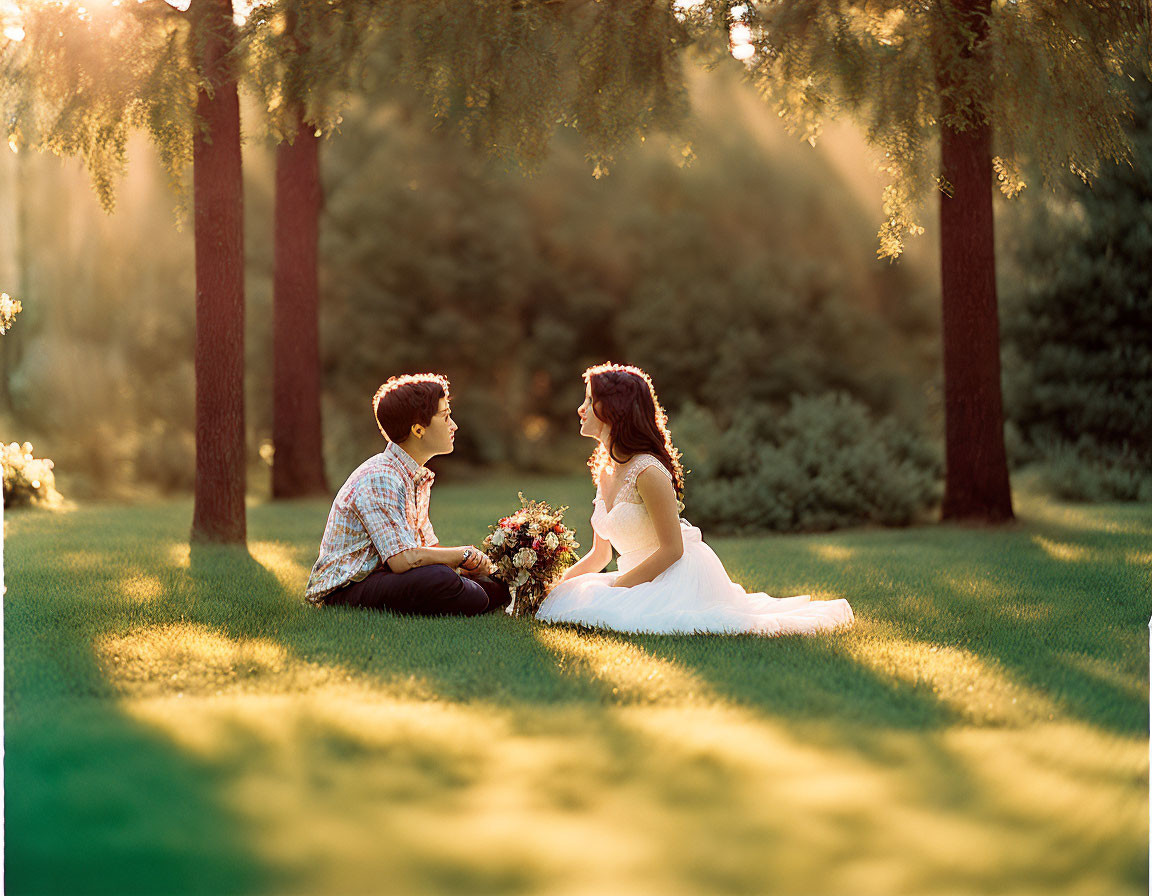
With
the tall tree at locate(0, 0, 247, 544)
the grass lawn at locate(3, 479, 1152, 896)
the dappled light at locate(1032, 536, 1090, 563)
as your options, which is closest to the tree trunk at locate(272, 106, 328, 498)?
the tall tree at locate(0, 0, 247, 544)

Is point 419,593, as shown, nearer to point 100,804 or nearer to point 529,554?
point 529,554

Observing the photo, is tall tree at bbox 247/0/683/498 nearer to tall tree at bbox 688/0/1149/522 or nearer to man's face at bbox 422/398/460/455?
tall tree at bbox 688/0/1149/522

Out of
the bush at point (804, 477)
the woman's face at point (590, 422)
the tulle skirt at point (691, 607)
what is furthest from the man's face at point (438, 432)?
the bush at point (804, 477)

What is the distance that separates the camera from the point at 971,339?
9453mm

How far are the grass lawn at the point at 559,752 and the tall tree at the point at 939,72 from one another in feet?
10.4

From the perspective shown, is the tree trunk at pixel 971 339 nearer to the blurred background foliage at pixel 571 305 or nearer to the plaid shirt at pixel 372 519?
the blurred background foliage at pixel 571 305

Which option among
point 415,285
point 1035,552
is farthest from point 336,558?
point 415,285

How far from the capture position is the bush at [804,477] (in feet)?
34.8

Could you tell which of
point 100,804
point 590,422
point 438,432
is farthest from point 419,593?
point 100,804

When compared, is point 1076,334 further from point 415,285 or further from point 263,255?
point 263,255

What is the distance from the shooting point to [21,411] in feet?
53.2

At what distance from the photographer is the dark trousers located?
18.2 ft

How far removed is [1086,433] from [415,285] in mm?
11570

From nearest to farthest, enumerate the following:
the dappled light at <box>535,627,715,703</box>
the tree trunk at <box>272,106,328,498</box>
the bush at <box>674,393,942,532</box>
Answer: the dappled light at <box>535,627,715,703</box> → the bush at <box>674,393,942,532</box> → the tree trunk at <box>272,106,328,498</box>
